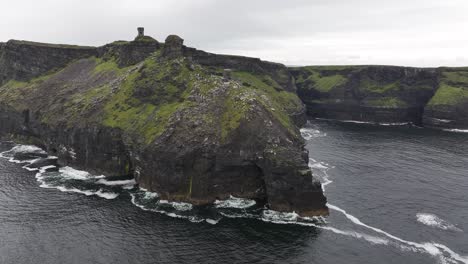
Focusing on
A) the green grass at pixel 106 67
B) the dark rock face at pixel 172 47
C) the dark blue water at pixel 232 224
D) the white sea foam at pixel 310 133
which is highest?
the dark rock face at pixel 172 47

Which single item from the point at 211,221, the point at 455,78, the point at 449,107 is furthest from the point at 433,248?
the point at 455,78

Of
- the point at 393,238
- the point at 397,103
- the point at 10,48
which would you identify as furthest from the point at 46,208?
the point at 397,103

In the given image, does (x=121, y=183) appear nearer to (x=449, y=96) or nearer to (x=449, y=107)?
(x=449, y=107)

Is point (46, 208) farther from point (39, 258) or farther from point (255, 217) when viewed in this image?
point (255, 217)

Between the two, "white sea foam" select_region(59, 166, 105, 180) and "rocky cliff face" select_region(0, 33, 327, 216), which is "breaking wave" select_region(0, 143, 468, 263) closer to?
"white sea foam" select_region(59, 166, 105, 180)

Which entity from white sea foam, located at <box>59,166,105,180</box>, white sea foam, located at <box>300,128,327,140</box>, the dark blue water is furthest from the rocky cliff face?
white sea foam, located at <box>300,128,327,140</box>

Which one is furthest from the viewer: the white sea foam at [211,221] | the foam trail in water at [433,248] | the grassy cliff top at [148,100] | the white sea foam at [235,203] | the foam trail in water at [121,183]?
the foam trail in water at [121,183]

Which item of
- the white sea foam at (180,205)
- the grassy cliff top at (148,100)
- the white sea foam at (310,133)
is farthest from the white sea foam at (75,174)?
the white sea foam at (310,133)

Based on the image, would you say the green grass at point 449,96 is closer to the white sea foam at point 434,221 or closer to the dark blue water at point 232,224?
the dark blue water at point 232,224
